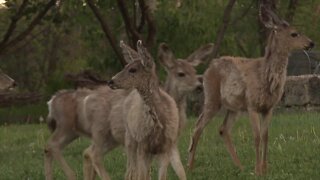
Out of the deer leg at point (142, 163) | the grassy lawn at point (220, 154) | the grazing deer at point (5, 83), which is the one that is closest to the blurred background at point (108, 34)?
the grassy lawn at point (220, 154)

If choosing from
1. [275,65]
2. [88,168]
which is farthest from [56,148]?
[275,65]

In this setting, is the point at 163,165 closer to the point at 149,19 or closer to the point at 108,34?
the point at 149,19

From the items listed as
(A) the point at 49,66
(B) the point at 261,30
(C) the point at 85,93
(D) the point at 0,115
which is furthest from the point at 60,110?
(A) the point at 49,66

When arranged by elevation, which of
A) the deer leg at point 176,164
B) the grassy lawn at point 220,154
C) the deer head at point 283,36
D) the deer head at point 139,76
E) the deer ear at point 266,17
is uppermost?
the deer ear at point 266,17

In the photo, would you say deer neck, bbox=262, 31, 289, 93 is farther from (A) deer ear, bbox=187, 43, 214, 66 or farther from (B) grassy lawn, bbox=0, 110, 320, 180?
(B) grassy lawn, bbox=0, 110, 320, 180

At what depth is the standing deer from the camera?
9031mm

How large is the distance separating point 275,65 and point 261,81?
0.29 meters

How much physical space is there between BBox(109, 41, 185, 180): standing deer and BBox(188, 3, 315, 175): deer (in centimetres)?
178

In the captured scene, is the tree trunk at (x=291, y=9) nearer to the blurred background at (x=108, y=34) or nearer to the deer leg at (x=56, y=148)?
the blurred background at (x=108, y=34)

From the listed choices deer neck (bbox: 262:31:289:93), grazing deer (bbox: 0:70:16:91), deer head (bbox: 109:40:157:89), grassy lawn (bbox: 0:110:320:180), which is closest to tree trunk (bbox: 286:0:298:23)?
grassy lawn (bbox: 0:110:320:180)

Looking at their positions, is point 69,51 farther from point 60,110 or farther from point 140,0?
point 60,110

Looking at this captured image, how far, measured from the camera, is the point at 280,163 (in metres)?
10.9

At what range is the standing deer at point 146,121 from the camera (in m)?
9.03

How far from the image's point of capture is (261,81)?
11.0 meters
